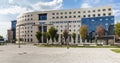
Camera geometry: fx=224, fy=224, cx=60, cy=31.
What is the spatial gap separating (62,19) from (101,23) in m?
32.1

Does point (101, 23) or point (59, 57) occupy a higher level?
point (101, 23)

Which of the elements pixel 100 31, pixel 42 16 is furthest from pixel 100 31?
pixel 42 16

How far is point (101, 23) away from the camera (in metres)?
117

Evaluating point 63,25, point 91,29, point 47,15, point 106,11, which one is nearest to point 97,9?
point 106,11

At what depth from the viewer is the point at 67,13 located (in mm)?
141000

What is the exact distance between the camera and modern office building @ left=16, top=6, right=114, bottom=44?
124 metres

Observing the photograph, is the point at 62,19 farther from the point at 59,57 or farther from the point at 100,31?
the point at 59,57

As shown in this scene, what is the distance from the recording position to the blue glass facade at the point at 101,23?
114 m

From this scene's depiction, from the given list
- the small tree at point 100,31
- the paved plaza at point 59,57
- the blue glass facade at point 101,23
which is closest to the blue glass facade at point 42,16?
the blue glass facade at point 101,23

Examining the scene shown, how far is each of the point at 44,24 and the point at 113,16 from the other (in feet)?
168

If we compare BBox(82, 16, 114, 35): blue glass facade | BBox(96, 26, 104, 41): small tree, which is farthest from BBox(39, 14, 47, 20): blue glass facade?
BBox(96, 26, 104, 41): small tree

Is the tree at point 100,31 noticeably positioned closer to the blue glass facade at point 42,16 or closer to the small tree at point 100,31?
the small tree at point 100,31

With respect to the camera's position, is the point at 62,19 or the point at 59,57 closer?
the point at 59,57

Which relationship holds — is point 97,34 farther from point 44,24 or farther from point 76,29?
point 44,24
